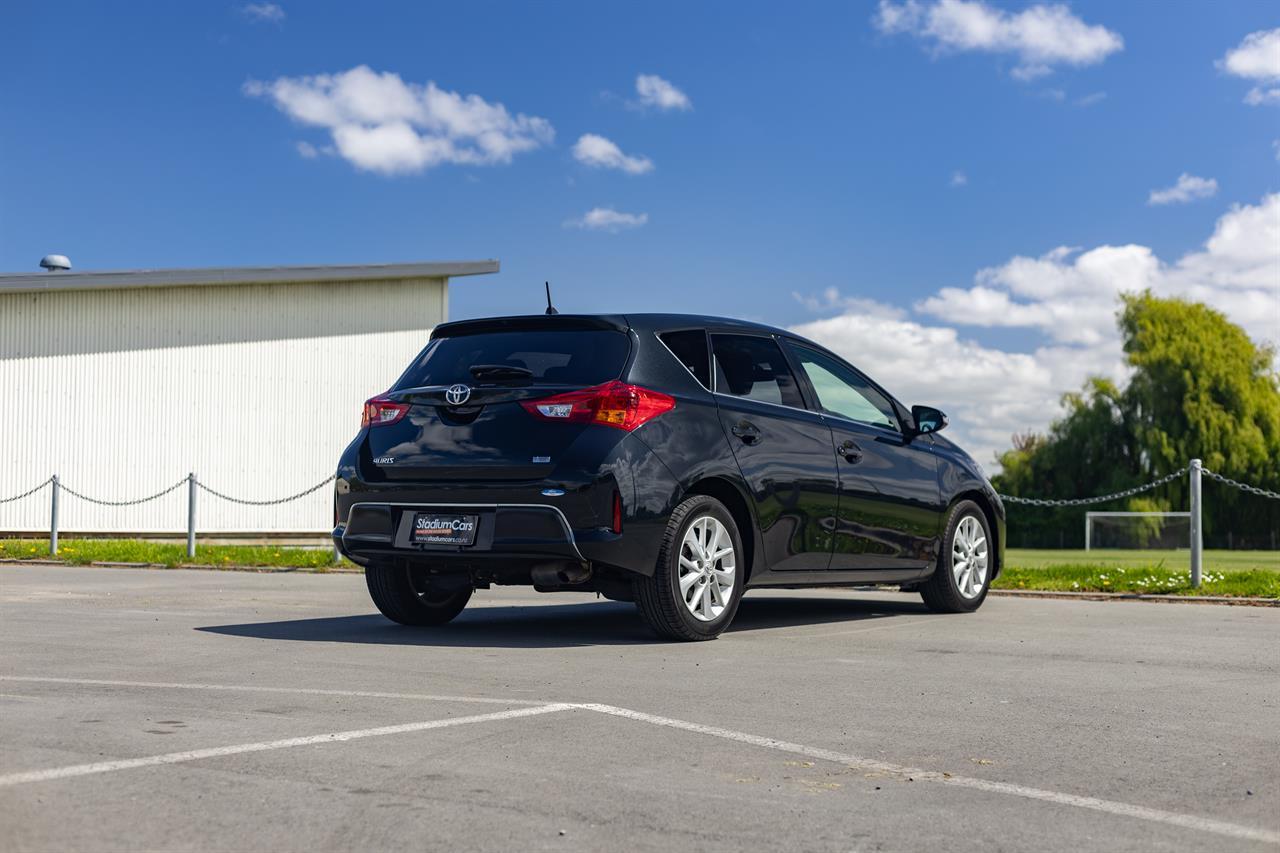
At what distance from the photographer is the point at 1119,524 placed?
164 ft

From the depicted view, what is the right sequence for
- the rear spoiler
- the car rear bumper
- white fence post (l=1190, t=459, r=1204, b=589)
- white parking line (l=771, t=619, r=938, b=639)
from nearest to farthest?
the car rear bumper
the rear spoiler
white parking line (l=771, t=619, r=938, b=639)
white fence post (l=1190, t=459, r=1204, b=589)

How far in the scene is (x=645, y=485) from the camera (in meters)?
7.68

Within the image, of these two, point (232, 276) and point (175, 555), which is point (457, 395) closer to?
point (175, 555)

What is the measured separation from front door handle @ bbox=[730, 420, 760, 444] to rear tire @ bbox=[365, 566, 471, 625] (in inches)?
79.3

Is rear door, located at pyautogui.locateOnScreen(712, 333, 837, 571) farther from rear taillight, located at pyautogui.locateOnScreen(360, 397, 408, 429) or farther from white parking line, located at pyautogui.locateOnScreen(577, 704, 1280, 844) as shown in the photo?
white parking line, located at pyautogui.locateOnScreen(577, 704, 1280, 844)

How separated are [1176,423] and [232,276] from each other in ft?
127

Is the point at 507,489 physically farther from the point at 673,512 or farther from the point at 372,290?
the point at 372,290

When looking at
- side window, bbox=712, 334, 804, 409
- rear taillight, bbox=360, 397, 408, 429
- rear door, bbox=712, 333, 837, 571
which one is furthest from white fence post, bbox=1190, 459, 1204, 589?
rear taillight, bbox=360, 397, 408, 429

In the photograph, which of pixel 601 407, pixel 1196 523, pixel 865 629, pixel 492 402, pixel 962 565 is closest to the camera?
pixel 601 407

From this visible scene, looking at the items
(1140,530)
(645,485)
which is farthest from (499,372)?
(1140,530)

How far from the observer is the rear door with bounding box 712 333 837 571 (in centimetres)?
838

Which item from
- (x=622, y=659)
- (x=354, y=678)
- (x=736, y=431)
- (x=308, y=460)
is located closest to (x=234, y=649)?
(x=354, y=678)

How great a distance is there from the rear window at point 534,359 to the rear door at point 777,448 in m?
0.75

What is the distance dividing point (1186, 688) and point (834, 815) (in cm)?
317
